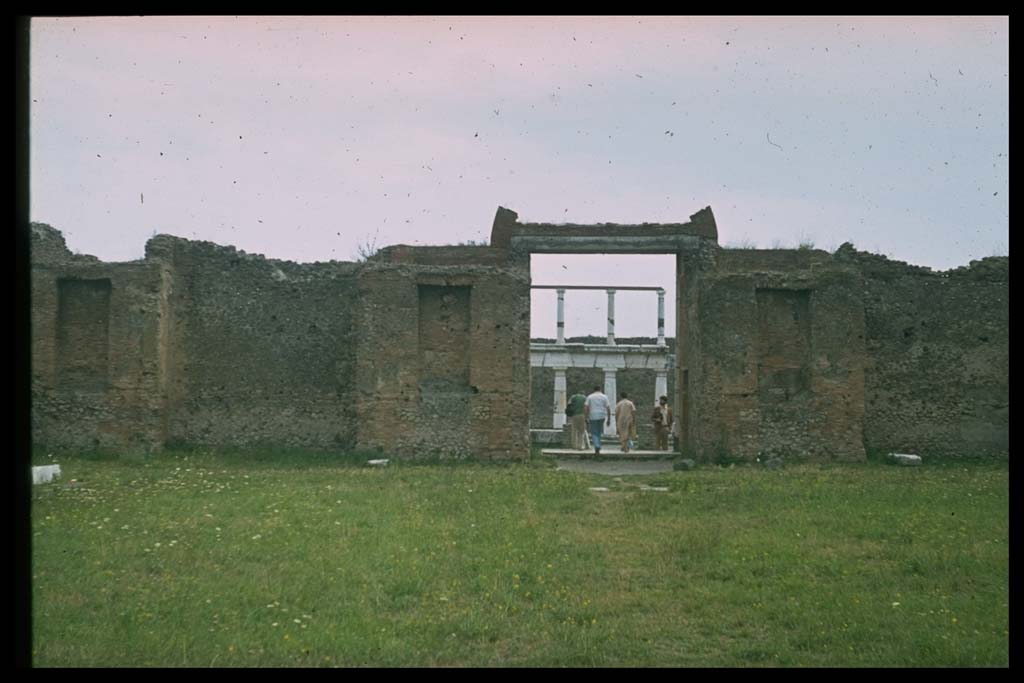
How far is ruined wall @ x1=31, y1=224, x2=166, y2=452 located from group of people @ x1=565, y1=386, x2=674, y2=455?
8.31 m

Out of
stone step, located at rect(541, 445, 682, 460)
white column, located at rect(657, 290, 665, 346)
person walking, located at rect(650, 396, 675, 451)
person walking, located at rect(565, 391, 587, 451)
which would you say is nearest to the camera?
stone step, located at rect(541, 445, 682, 460)

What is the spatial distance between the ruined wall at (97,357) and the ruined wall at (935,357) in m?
13.0

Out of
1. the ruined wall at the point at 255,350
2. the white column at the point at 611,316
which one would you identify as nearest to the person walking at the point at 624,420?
the ruined wall at the point at 255,350

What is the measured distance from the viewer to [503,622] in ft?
22.5

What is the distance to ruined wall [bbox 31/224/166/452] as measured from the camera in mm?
17547

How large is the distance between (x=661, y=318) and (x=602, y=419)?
19059 millimetres

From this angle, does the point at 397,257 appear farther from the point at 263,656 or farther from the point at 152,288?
the point at 263,656

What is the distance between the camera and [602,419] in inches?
779

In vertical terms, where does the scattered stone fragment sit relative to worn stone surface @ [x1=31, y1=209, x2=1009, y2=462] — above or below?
below

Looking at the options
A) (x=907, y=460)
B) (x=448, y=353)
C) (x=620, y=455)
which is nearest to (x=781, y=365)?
(x=907, y=460)

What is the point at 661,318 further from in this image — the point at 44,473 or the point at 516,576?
the point at 516,576

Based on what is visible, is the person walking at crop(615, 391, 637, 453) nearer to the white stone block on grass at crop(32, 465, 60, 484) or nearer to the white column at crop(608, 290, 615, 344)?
the white stone block on grass at crop(32, 465, 60, 484)

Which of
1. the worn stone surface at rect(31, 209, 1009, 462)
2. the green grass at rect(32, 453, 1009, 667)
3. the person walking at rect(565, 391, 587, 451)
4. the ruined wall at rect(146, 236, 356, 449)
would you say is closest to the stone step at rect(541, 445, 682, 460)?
the worn stone surface at rect(31, 209, 1009, 462)

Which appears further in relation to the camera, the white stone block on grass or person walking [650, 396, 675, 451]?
person walking [650, 396, 675, 451]
